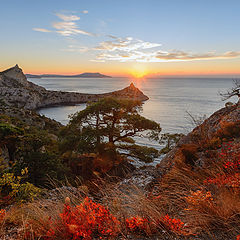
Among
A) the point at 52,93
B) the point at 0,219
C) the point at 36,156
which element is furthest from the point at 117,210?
the point at 52,93

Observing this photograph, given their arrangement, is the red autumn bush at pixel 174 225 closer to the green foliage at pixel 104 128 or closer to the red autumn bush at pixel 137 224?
the red autumn bush at pixel 137 224

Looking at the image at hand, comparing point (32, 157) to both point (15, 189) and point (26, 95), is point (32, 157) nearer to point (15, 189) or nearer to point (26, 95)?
point (15, 189)

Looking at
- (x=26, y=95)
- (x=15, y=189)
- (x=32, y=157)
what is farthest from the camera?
(x=26, y=95)

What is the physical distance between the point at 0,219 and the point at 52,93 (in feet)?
406

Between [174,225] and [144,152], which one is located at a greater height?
[174,225]

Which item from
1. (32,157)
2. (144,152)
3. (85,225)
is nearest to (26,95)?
(144,152)

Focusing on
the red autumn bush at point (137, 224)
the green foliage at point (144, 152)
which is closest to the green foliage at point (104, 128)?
the green foliage at point (144, 152)

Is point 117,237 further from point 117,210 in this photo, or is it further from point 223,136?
point 223,136

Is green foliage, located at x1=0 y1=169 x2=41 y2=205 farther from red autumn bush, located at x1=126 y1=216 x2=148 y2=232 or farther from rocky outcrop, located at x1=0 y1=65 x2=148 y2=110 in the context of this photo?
rocky outcrop, located at x1=0 y1=65 x2=148 y2=110

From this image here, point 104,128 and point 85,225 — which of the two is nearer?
point 85,225

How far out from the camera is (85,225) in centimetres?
336

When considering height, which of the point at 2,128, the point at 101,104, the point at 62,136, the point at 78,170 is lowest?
the point at 78,170

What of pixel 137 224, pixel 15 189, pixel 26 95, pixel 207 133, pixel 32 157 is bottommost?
pixel 32 157

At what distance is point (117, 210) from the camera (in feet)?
13.5
